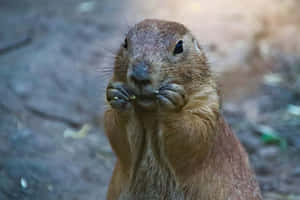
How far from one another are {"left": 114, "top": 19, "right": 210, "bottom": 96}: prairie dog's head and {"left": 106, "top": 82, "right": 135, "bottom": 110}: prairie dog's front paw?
78mm

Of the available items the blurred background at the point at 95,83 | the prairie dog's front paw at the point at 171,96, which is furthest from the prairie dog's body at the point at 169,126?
the blurred background at the point at 95,83

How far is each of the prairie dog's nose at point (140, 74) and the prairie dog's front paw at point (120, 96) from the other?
195 millimetres

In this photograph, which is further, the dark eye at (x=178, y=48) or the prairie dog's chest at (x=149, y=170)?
the prairie dog's chest at (x=149, y=170)

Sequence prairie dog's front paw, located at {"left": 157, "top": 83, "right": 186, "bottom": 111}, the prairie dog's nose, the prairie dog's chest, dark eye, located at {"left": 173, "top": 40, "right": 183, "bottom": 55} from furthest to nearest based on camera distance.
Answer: the prairie dog's chest, dark eye, located at {"left": 173, "top": 40, "right": 183, "bottom": 55}, prairie dog's front paw, located at {"left": 157, "top": 83, "right": 186, "bottom": 111}, the prairie dog's nose

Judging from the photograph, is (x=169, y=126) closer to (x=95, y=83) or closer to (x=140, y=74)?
(x=140, y=74)

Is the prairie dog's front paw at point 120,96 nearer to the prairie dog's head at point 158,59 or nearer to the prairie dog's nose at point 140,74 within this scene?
the prairie dog's head at point 158,59

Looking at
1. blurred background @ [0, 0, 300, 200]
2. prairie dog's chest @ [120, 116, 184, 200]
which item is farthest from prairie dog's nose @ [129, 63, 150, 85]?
blurred background @ [0, 0, 300, 200]

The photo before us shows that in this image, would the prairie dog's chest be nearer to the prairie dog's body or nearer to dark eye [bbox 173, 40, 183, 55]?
the prairie dog's body

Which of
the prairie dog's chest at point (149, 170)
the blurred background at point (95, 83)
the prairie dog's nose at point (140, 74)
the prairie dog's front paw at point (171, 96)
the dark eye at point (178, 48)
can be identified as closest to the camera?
the prairie dog's nose at point (140, 74)

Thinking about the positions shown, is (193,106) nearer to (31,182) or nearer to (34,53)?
(31,182)

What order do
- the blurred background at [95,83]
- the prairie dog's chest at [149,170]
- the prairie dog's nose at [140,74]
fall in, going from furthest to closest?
the blurred background at [95,83] < the prairie dog's chest at [149,170] < the prairie dog's nose at [140,74]

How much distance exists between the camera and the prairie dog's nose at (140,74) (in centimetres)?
394

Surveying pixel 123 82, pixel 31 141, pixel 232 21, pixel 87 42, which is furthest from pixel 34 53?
pixel 123 82

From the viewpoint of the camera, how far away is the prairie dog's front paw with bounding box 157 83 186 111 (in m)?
4.12
